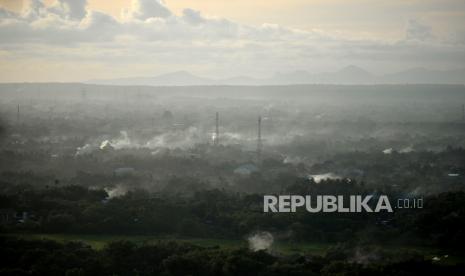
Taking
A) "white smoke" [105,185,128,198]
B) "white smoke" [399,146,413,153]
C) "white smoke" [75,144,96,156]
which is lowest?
"white smoke" [399,146,413,153]

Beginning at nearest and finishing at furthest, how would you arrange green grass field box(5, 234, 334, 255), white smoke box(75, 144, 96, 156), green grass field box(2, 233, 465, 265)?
green grass field box(2, 233, 465, 265), green grass field box(5, 234, 334, 255), white smoke box(75, 144, 96, 156)

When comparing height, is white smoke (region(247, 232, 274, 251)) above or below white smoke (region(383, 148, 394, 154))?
above

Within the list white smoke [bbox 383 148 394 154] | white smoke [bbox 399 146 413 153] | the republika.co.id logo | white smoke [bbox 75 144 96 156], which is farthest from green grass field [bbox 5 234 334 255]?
white smoke [bbox 399 146 413 153]

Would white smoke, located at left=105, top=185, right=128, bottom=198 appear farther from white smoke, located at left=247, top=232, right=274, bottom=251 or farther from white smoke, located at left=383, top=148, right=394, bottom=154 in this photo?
white smoke, located at left=383, top=148, right=394, bottom=154

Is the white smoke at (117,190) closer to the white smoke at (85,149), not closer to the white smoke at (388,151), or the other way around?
the white smoke at (85,149)

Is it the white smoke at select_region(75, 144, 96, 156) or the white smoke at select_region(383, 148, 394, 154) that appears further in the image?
the white smoke at select_region(383, 148, 394, 154)

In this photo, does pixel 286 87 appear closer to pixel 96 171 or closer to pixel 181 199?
pixel 96 171

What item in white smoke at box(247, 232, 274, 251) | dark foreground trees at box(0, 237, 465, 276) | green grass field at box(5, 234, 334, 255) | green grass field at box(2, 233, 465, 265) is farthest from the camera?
white smoke at box(247, 232, 274, 251)
